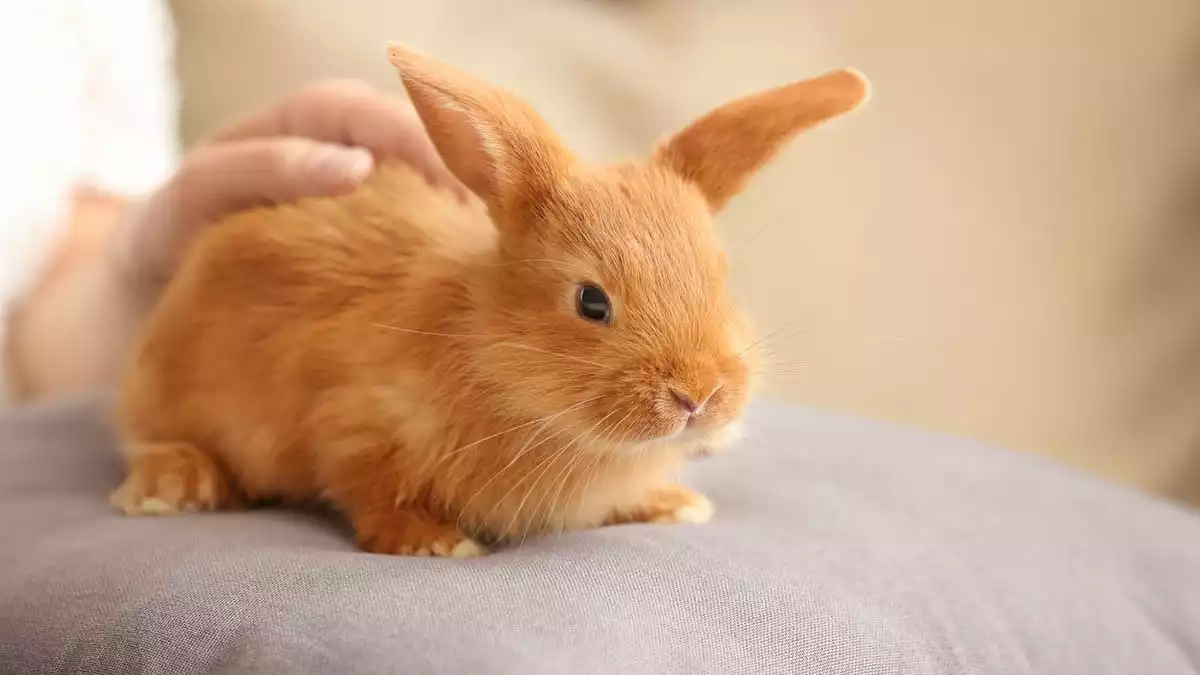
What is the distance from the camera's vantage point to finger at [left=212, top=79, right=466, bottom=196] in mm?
1056

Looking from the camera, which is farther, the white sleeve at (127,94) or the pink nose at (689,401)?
the white sleeve at (127,94)

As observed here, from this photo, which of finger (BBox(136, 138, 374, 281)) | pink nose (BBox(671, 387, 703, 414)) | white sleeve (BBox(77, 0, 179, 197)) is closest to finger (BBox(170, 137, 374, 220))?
finger (BBox(136, 138, 374, 281))

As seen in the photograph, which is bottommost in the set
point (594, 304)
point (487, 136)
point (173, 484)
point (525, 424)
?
point (173, 484)

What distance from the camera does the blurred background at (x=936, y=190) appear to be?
158 cm

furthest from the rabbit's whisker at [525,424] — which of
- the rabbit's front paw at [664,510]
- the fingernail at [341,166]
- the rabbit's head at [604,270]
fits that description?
the fingernail at [341,166]

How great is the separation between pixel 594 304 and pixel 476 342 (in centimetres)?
11

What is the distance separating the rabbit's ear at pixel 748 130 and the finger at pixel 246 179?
0.33m

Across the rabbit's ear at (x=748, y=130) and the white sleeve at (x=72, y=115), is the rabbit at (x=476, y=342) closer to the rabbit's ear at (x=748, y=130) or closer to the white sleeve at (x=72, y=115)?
the rabbit's ear at (x=748, y=130)

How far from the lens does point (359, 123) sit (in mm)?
1075

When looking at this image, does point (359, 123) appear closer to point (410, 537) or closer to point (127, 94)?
point (410, 537)

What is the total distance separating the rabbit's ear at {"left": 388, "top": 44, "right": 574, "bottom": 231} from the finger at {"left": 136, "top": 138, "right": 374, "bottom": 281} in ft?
0.70

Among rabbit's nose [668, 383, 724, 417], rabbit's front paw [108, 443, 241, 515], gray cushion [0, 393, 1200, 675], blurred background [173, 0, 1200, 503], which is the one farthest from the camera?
blurred background [173, 0, 1200, 503]

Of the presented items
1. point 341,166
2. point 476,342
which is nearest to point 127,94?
point 341,166

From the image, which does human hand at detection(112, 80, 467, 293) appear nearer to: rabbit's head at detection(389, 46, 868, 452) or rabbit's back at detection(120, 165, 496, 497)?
rabbit's back at detection(120, 165, 496, 497)
